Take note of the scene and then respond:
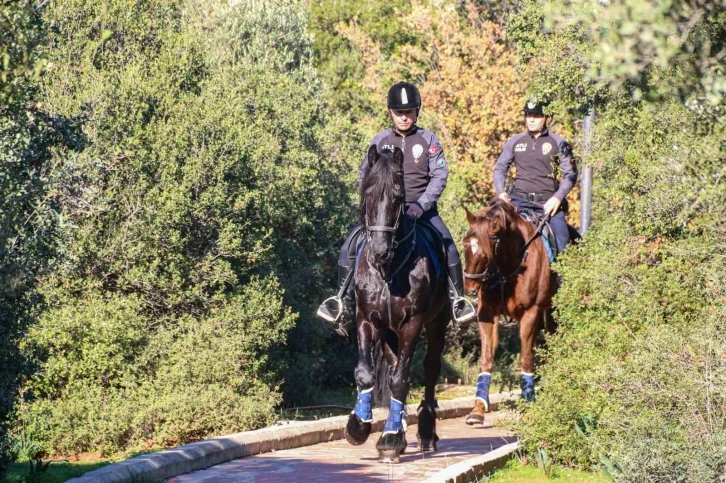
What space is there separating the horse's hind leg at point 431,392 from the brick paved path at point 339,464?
17 cm

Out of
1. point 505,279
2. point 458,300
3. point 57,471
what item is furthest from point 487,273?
point 57,471

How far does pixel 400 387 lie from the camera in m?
11.7

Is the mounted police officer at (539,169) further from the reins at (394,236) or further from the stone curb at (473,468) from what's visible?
the stone curb at (473,468)

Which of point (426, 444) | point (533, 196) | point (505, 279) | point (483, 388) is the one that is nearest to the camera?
point (426, 444)

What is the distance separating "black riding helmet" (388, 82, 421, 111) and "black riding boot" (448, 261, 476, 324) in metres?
1.82

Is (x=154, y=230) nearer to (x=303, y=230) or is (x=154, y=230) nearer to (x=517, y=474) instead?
(x=303, y=230)

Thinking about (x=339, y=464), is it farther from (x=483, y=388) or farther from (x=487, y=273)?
(x=487, y=273)

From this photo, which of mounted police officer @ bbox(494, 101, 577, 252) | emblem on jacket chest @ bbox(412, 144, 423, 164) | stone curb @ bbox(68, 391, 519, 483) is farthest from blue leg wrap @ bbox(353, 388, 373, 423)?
mounted police officer @ bbox(494, 101, 577, 252)

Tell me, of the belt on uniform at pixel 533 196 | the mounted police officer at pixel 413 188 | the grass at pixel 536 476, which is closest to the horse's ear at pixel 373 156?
the mounted police officer at pixel 413 188

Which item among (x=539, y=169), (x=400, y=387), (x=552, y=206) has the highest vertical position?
(x=539, y=169)

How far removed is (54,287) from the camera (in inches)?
587

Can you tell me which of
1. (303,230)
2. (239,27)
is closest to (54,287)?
(303,230)

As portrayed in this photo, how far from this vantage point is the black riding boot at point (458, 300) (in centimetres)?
1225

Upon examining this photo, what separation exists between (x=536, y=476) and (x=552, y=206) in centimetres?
541
